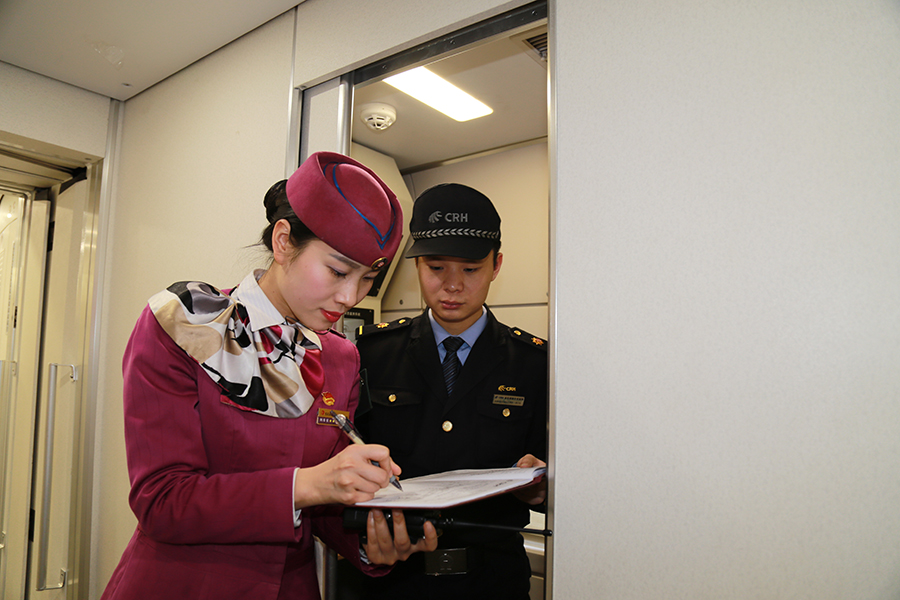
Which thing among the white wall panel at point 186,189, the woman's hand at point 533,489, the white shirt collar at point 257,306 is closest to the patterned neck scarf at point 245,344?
the white shirt collar at point 257,306

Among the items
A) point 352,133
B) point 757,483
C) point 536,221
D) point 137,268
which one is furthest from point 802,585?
point 137,268

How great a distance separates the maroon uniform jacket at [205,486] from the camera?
97cm

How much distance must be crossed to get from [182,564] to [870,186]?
1.47m

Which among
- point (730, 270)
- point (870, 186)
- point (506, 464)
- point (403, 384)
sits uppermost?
point (870, 186)

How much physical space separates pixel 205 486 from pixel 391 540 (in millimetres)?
378

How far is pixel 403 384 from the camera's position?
156cm

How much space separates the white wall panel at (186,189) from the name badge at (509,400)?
3.42ft

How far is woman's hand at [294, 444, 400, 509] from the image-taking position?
949 mm

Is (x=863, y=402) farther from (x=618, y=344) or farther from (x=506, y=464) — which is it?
(x=506, y=464)

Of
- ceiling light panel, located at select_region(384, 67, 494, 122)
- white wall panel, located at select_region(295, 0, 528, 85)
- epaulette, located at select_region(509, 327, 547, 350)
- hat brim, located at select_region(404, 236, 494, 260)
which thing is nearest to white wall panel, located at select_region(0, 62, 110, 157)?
white wall panel, located at select_region(295, 0, 528, 85)

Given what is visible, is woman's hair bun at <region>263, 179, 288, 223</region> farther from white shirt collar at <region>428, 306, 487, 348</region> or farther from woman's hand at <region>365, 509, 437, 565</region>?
woman's hand at <region>365, 509, 437, 565</region>

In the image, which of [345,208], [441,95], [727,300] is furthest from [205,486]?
[441,95]

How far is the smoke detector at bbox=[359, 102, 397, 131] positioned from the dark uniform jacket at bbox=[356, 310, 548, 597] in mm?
711

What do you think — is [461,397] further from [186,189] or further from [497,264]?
[186,189]
